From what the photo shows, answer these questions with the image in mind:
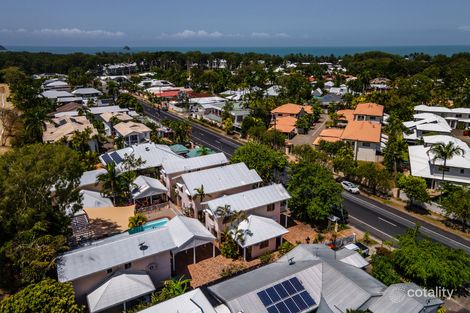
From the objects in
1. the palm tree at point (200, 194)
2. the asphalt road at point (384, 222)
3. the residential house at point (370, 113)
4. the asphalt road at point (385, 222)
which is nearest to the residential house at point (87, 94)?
the residential house at point (370, 113)

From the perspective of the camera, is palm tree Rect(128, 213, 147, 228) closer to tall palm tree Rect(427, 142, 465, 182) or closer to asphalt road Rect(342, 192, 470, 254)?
asphalt road Rect(342, 192, 470, 254)

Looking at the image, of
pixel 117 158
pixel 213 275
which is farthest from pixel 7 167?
pixel 117 158

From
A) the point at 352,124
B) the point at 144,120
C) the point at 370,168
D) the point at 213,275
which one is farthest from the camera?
the point at 144,120

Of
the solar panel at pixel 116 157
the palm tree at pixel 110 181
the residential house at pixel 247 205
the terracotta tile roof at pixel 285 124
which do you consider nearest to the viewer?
the residential house at pixel 247 205

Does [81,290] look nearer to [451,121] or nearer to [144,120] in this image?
[144,120]

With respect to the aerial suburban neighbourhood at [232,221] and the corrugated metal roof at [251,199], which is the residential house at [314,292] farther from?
the corrugated metal roof at [251,199]

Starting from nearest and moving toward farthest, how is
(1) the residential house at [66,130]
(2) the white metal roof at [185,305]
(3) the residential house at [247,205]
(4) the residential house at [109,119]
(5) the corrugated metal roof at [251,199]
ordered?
(2) the white metal roof at [185,305]
(3) the residential house at [247,205]
(5) the corrugated metal roof at [251,199]
(1) the residential house at [66,130]
(4) the residential house at [109,119]
